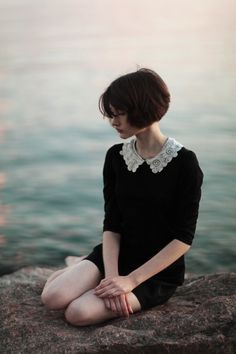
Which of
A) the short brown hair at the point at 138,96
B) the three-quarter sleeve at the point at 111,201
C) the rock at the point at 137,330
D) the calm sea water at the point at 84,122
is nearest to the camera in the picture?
the rock at the point at 137,330

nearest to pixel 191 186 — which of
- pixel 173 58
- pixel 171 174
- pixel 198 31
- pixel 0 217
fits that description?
pixel 171 174

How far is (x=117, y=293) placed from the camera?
288 centimetres

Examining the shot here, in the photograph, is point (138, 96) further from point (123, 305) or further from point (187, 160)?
point (123, 305)

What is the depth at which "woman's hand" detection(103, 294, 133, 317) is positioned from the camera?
9.44 feet

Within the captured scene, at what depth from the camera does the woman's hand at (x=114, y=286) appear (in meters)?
2.89

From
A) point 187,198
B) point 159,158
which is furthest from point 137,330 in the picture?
point 159,158

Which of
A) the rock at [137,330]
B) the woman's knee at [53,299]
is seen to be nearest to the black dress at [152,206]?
the rock at [137,330]

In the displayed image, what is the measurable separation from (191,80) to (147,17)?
288 inches

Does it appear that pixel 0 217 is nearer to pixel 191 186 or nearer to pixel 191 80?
pixel 191 186

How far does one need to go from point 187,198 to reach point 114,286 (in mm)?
440

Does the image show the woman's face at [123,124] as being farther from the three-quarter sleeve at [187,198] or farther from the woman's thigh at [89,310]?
the woman's thigh at [89,310]

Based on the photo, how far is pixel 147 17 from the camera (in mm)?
16766

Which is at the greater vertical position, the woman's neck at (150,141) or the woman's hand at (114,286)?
the woman's neck at (150,141)

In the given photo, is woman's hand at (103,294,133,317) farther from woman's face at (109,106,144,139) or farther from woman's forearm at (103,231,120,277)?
woman's face at (109,106,144,139)
